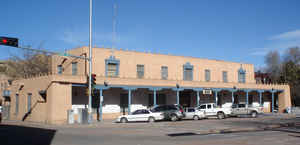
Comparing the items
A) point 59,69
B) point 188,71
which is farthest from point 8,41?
point 188,71

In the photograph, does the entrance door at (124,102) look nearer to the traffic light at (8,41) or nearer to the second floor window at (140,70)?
the second floor window at (140,70)

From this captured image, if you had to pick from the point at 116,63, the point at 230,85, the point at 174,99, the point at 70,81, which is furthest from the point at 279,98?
the point at 70,81

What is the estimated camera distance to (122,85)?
32.1 m

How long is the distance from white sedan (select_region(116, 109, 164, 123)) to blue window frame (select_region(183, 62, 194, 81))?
13.1 m

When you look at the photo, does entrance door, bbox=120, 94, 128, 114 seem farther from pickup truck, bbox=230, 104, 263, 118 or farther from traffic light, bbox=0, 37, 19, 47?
traffic light, bbox=0, 37, 19, 47

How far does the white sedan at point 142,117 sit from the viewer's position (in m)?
28.7

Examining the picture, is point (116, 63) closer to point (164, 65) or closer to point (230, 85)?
point (164, 65)

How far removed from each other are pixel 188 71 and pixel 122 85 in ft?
41.1

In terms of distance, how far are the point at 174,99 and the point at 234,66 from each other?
12726 millimetres

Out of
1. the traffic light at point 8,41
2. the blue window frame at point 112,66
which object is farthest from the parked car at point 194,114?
the traffic light at point 8,41

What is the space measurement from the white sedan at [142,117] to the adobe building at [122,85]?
2.48 m

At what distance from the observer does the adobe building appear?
28.6 meters

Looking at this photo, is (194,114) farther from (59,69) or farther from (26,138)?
(26,138)

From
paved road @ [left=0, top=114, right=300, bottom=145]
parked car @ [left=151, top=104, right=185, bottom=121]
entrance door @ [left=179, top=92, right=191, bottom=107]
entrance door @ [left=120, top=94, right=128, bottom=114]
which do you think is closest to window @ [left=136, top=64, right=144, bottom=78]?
Result: entrance door @ [left=120, top=94, right=128, bottom=114]
